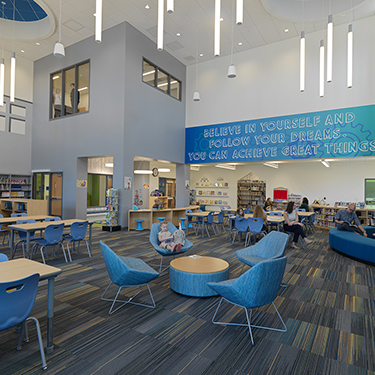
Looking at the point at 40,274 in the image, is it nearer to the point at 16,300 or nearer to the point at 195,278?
the point at 16,300

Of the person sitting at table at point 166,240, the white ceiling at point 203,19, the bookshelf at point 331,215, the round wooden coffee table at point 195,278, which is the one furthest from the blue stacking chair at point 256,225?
the white ceiling at point 203,19

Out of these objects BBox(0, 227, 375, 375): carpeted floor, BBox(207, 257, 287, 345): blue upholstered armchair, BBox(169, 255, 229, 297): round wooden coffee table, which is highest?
BBox(207, 257, 287, 345): blue upholstered armchair

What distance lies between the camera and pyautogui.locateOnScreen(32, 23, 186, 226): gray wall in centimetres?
952

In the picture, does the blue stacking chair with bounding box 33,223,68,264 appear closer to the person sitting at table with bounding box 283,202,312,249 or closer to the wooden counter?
the wooden counter

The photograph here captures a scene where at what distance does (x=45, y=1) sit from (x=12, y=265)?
9.05 m

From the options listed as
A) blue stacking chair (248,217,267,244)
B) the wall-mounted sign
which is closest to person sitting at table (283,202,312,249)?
blue stacking chair (248,217,267,244)

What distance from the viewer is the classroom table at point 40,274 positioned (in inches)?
92.4

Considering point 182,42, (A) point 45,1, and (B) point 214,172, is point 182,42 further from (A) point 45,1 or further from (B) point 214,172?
(B) point 214,172

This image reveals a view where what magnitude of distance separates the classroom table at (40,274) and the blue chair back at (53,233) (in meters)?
2.56

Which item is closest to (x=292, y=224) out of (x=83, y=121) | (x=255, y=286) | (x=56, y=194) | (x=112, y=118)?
(x=255, y=286)

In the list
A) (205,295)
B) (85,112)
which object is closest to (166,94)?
(85,112)

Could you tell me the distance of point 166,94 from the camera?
37.7ft

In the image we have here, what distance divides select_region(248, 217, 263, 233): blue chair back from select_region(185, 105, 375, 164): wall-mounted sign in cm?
416

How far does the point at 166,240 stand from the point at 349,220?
17.5 feet
